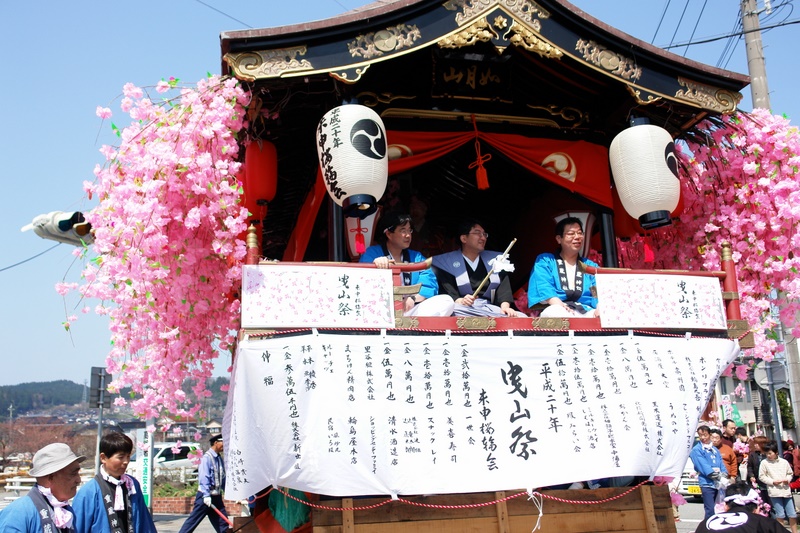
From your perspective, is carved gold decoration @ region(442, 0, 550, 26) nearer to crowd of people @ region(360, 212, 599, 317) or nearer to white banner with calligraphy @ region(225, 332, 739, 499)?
crowd of people @ region(360, 212, 599, 317)

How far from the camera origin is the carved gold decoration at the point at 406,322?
217 inches

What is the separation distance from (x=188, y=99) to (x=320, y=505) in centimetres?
363

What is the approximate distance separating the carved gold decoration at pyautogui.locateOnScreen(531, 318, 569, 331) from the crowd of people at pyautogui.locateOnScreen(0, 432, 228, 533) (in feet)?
10.6

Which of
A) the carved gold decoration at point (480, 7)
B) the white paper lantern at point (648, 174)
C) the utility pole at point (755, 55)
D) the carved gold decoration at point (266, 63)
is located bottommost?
the white paper lantern at point (648, 174)

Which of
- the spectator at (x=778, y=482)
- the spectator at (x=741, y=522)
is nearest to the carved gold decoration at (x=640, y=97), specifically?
the spectator at (x=741, y=522)

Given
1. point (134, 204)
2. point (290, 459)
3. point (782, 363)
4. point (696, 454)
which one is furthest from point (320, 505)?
point (782, 363)

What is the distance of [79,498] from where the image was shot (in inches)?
176

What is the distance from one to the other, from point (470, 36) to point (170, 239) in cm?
327

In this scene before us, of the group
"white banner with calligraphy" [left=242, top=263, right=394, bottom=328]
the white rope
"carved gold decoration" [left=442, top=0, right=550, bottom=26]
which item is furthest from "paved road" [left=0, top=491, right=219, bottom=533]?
"carved gold decoration" [left=442, top=0, right=550, bottom=26]

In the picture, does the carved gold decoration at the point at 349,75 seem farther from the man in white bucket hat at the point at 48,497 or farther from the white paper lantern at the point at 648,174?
the man in white bucket hat at the point at 48,497

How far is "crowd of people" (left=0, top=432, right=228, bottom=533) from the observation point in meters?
3.64

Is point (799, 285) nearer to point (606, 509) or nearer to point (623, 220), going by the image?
point (623, 220)

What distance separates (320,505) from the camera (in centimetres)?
502

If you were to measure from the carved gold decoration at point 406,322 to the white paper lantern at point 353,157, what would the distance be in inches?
43.9
